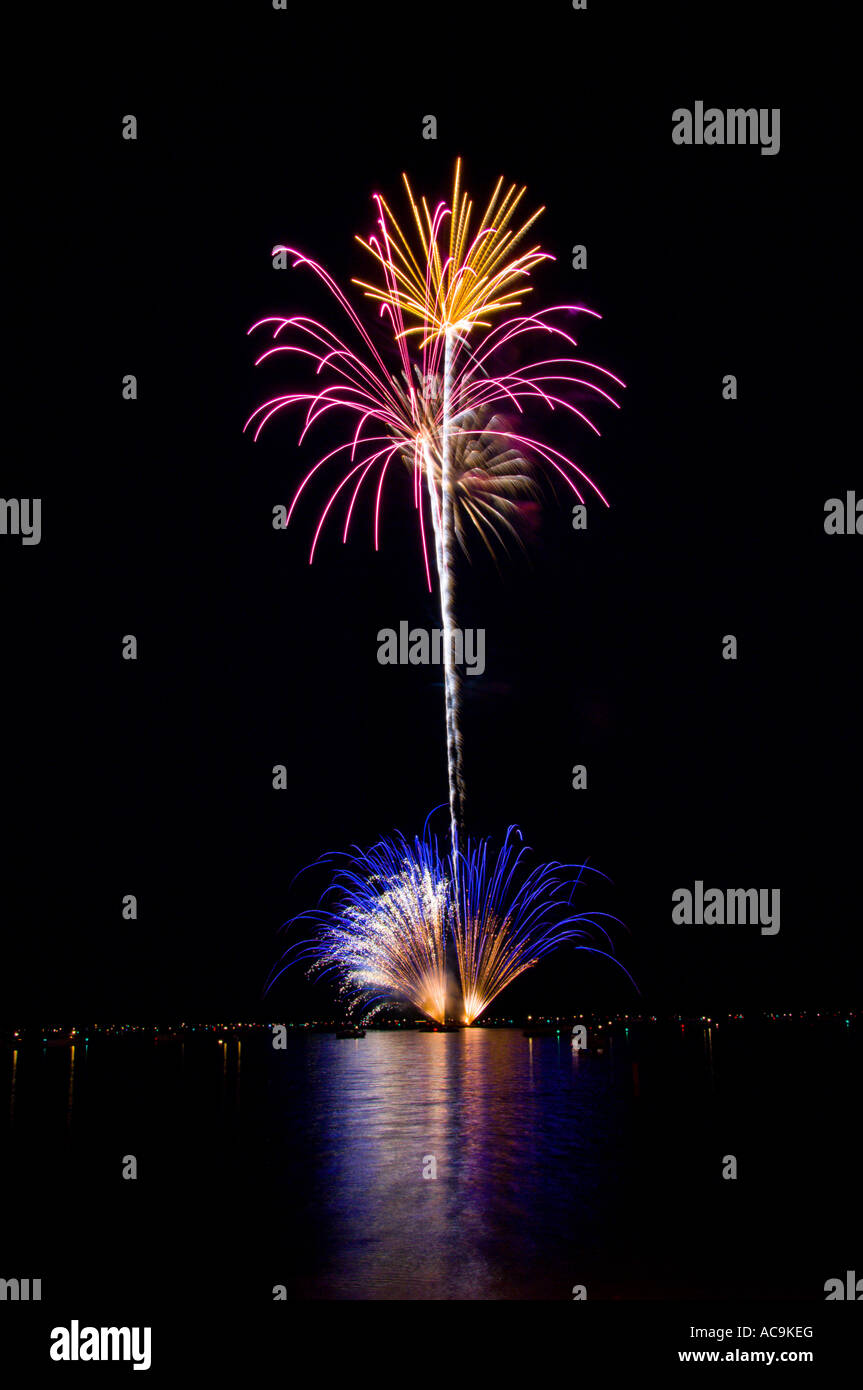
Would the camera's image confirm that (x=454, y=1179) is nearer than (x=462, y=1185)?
No

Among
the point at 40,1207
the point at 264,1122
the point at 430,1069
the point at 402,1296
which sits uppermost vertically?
the point at 402,1296

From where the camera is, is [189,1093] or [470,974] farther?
[470,974]

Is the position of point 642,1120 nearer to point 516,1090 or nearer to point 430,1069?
point 516,1090

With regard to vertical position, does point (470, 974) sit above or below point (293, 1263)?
below

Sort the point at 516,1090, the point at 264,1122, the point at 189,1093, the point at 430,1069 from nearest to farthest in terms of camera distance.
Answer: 1. the point at 264,1122
2. the point at 516,1090
3. the point at 189,1093
4. the point at 430,1069

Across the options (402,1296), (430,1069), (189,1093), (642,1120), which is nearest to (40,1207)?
(402,1296)
